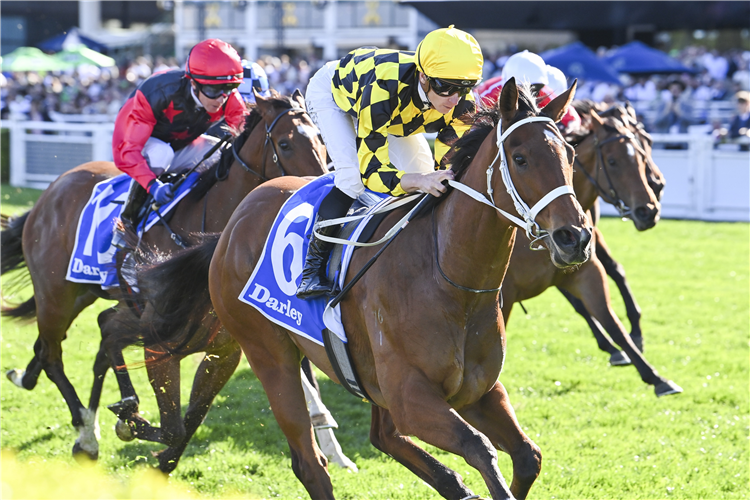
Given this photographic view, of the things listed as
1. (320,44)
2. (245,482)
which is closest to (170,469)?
(245,482)

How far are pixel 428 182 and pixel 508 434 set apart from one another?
0.94m

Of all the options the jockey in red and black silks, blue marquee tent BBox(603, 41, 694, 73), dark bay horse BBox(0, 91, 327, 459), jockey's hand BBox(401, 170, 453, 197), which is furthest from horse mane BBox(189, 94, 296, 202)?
blue marquee tent BBox(603, 41, 694, 73)

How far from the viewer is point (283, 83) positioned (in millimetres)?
23484

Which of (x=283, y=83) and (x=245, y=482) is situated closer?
(x=245, y=482)

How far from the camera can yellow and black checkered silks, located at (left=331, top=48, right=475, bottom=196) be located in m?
3.15

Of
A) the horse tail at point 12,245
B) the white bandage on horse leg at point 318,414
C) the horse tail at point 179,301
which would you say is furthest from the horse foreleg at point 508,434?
the horse tail at point 12,245

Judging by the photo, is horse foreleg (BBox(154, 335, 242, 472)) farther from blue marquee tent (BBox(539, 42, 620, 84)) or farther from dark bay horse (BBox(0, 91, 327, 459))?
blue marquee tent (BBox(539, 42, 620, 84))

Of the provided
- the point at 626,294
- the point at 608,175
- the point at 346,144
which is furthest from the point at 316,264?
the point at 626,294

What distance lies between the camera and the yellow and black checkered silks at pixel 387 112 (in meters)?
3.15

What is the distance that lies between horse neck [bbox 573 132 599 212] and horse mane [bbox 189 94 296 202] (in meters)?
2.04

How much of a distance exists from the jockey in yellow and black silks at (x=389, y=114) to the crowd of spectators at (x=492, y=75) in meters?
9.98

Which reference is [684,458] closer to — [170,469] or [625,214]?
[625,214]

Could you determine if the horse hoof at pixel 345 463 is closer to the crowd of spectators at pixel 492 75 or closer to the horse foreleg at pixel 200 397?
the horse foreleg at pixel 200 397

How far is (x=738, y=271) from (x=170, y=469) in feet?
24.4
